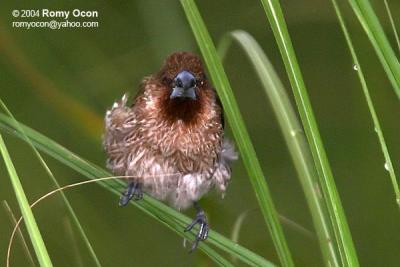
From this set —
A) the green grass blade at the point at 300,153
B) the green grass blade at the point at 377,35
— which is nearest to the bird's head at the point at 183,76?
the green grass blade at the point at 300,153

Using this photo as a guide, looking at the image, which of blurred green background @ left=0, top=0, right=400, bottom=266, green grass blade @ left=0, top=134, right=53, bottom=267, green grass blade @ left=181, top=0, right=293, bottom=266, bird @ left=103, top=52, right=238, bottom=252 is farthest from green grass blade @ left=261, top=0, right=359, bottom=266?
blurred green background @ left=0, top=0, right=400, bottom=266

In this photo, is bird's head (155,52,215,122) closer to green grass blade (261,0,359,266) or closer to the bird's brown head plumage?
the bird's brown head plumage

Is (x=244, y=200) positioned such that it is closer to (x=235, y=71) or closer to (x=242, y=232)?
(x=242, y=232)

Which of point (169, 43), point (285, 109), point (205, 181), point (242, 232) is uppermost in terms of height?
point (169, 43)

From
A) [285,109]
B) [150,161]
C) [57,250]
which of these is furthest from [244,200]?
[285,109]

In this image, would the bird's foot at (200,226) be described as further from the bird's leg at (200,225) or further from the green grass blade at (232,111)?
the green grass blade at (232,111)

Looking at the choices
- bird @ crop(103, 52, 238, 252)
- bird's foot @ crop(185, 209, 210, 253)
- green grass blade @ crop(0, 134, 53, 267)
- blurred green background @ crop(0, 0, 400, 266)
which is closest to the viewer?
green grass blade @ crop(0, 134, 53, 267)

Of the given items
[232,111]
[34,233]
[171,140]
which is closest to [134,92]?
[171,140]

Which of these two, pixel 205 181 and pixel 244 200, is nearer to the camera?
pixel 205 181
